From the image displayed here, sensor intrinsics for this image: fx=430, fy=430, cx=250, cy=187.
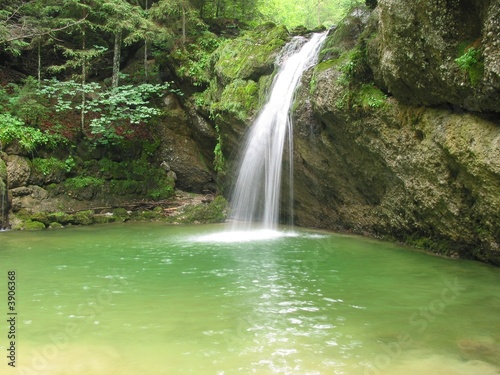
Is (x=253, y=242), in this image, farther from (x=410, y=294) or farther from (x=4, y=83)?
(x=4, y=83)

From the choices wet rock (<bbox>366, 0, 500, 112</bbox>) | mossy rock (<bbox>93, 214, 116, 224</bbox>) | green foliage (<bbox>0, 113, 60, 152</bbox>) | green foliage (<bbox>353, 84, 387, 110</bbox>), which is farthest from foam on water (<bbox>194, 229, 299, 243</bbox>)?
green foliage (<bbox>0, 113, 60, 152</bbox>)

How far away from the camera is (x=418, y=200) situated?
941cm

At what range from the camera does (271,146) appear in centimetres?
1260

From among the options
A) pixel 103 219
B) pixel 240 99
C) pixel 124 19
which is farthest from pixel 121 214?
pixel 124 19

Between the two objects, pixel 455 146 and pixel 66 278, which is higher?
pixel 455 146

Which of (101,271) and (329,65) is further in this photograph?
(329,65)

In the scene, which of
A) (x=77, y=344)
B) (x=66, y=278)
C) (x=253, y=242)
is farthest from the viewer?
(x=253, y=242)

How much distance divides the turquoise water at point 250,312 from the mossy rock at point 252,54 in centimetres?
702

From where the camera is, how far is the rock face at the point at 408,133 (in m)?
7.35

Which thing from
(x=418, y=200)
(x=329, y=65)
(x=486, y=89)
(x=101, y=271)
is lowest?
(x=101, y=271)

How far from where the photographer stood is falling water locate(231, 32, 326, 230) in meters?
12.3

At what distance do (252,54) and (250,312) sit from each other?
11.1 m

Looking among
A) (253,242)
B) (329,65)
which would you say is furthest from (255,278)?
(329,65)

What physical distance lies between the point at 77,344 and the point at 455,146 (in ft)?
22.7
